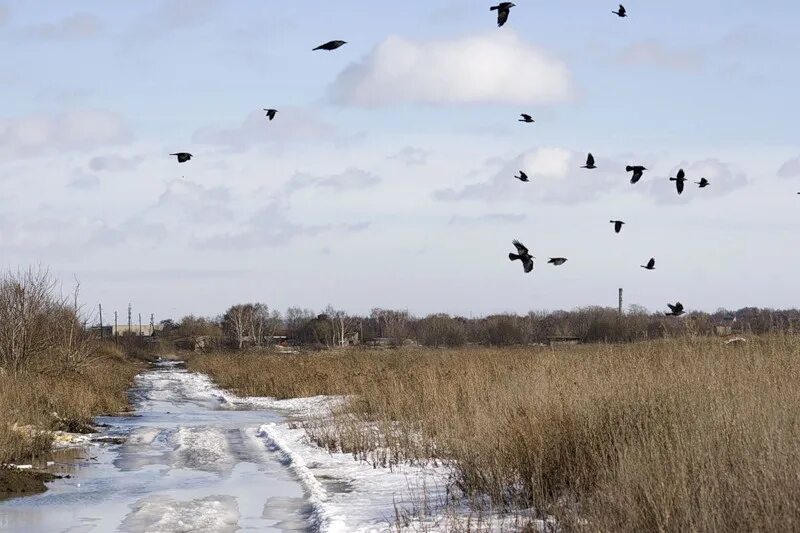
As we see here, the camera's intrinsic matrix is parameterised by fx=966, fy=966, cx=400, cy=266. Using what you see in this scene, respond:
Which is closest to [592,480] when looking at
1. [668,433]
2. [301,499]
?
[668,433]

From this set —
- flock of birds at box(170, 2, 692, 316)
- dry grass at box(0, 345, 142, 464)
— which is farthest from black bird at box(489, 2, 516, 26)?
dry grass at box(0, 345, 142, 464)

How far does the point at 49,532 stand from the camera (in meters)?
9.59

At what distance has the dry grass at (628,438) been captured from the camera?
6434 mm

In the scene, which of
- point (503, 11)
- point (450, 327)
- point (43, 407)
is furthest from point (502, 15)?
point (450, 327)

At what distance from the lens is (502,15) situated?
9320 mm

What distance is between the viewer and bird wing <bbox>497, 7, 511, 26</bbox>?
364 inches

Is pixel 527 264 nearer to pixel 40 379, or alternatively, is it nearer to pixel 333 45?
pixel 333 45

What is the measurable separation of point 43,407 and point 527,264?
13.2 meters

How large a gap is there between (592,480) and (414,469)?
4.32m

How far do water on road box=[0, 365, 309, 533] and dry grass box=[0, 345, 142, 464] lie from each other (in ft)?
2.82

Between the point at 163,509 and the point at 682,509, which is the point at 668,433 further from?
the point at 163,509

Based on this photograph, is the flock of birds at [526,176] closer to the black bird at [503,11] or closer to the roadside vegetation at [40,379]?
the black bird at [503,11]

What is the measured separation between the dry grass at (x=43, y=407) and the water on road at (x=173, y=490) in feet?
2.82

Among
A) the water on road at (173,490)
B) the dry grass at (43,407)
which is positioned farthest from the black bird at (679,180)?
the dry grass at (43,407)
